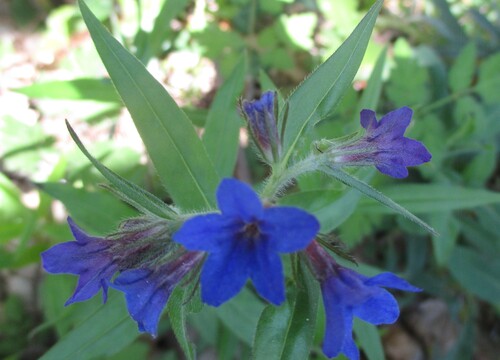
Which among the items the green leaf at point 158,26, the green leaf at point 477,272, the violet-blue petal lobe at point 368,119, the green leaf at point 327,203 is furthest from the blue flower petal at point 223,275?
the green leaf at point 477,272

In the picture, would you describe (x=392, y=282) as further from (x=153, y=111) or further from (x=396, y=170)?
(x=153, y=111)

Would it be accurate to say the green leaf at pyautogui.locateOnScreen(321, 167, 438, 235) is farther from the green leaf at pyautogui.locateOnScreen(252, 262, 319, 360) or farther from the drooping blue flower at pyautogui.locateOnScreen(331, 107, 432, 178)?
the green leaf at pyautogui.locateOnScreen(252, 262, 319, 360)

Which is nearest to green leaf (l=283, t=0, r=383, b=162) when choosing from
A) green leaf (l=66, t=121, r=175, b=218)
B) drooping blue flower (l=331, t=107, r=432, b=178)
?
drooping blue flower (l=331, t=107, r=432, b=178)

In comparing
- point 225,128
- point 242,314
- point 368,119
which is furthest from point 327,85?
point 242,314

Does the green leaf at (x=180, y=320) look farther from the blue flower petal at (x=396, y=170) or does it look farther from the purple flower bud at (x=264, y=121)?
the blue flower petal at (x=396, y=170)

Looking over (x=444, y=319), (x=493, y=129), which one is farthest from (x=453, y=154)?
(x=444, y=319)

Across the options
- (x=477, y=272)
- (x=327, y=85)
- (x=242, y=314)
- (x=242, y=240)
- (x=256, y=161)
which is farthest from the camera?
(x=256, y=161)
